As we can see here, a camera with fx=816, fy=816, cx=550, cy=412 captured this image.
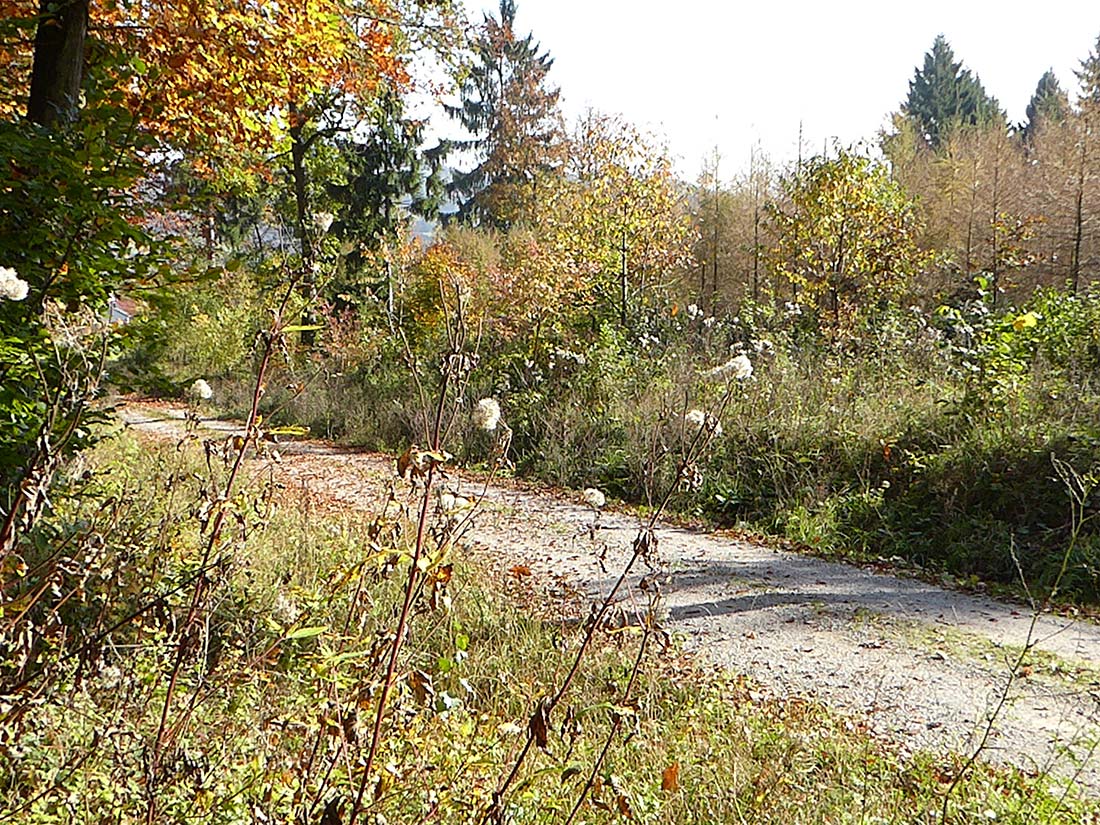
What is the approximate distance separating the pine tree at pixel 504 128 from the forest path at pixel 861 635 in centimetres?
2743

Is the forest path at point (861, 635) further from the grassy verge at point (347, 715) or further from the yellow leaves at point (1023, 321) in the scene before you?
the yellow leaves at point (1023, 321)

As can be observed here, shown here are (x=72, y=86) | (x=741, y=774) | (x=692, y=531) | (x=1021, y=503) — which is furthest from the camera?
(x=692, y=531)

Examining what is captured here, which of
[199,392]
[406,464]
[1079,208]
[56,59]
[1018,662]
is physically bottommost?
[1018,662]

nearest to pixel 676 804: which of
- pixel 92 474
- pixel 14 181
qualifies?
pixel 92 474

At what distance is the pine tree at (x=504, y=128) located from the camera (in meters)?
33.7

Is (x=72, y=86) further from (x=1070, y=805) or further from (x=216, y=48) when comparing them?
(x=1070, y=805)

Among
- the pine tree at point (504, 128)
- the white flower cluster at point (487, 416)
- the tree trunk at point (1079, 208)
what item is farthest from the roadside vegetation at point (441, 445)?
the pine tree at point (504, 128)

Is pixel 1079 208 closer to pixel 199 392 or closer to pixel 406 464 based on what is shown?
pixel 199 392

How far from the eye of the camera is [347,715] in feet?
4.95

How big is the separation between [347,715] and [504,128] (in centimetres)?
3527

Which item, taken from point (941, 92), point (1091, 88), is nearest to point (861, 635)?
point (1091, 88)

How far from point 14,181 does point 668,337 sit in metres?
10.2

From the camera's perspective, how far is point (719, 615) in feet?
18.2

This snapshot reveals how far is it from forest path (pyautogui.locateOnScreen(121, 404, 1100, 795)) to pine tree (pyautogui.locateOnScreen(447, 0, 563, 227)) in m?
27.4
